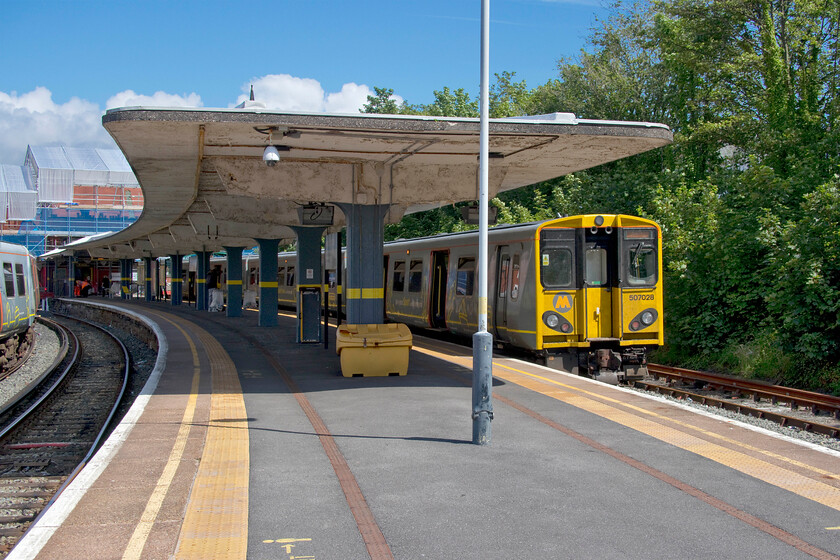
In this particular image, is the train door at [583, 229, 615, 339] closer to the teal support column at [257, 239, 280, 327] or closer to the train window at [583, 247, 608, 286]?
the train window at [583, 247, 608, 286]

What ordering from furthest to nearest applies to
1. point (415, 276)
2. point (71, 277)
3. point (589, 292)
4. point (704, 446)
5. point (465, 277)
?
point (71, 277) < point (415, 276) < point (465, 277) < point (589, 292) < point (704, 446)

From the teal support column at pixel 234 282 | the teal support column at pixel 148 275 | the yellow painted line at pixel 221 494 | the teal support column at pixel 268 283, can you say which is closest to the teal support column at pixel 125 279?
the teal support column at pixel 148 275

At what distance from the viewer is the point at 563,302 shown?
12.9m

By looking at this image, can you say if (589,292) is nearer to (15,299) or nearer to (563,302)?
(563,302)

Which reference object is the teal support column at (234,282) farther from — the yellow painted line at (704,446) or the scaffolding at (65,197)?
the scaffolding at (65,197)

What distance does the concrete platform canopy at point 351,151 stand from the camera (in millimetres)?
9492

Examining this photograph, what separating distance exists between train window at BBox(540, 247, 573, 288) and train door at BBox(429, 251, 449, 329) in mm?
4952

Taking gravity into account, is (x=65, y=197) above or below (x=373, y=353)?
above

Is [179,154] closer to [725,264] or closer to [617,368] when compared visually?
[617,368]

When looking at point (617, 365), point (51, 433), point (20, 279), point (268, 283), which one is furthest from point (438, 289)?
point (20, 279)

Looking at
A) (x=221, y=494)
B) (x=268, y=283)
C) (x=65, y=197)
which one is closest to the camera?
(x=221, y=494)

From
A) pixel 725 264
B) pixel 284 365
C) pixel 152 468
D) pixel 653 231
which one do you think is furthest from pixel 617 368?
pixel 152 468

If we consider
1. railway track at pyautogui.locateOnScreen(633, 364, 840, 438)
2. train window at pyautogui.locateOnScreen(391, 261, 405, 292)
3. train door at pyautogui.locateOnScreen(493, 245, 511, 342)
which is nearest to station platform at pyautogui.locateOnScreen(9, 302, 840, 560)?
railway track at pyautogui.locateOnScreen(633, 364, 840, 438)

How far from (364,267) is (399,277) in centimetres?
768
